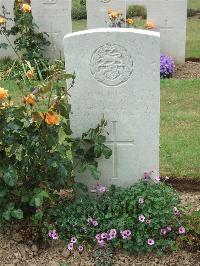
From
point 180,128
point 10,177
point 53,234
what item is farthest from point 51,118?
point 180,128

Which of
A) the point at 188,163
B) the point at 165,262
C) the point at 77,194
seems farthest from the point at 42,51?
the point at 165,262

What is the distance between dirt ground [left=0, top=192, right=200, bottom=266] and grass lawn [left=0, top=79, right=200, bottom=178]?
1.19m

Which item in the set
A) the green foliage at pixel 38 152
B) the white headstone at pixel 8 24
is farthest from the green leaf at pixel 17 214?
the white headstone at pixel 8 24

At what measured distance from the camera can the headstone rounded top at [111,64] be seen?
3725 millimetres

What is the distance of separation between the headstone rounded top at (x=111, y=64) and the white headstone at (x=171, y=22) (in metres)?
5.09

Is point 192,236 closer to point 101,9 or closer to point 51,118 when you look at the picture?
point 51,118

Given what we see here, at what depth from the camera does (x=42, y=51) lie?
880 cm

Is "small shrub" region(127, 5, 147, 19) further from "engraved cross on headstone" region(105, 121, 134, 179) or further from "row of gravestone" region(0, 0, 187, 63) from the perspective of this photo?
"engraved cross on headstone" region(105, 121, 134, 179)

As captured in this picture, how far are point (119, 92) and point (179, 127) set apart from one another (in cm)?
235

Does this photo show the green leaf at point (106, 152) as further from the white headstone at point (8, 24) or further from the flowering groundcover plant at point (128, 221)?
the white headstone at point (8, 24)

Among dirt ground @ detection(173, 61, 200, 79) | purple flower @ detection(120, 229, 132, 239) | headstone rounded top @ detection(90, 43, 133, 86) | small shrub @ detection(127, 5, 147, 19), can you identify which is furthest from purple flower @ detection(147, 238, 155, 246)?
small shrub @ detection(127, 5, 147, 19)

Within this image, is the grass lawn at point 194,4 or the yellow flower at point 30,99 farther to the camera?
the grass lawn at point 194,4

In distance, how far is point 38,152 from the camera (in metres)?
3.57

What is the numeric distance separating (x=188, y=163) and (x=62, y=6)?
15.0 ft
